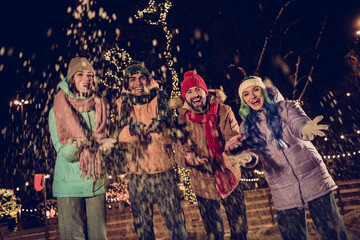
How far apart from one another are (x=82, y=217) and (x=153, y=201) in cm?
79

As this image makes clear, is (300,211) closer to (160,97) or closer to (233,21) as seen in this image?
(160,97)

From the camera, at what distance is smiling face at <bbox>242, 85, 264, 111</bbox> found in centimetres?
311

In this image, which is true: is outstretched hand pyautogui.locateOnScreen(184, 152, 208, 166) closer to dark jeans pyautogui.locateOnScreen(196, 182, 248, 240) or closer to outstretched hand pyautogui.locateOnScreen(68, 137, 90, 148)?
dark jeans pyautogui.locateOnScreen(196, 182, 248, 240)

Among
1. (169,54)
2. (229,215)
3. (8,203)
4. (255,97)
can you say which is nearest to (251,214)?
(169,54)

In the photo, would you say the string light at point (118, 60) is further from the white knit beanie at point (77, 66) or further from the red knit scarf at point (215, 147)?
the red knit scarf at point (215, 147)

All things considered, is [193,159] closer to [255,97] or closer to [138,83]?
[255,97]

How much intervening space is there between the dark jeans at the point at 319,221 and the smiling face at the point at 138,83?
2.15m

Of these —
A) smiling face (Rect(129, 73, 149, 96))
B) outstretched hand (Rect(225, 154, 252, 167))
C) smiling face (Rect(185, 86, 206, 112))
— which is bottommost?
outstretched hand (Rect(225, 154, 252, 167))

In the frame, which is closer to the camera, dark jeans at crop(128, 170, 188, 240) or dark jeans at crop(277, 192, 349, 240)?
dark jeans at crop(277, 192, 349, 240)

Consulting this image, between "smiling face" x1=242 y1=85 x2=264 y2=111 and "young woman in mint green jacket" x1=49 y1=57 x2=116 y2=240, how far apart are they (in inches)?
65.7

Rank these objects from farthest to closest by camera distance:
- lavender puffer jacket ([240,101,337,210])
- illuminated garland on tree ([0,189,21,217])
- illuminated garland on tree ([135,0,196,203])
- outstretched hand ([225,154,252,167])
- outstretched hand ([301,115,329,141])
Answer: illuminated garland on tree ([0,189,21,217]) < illuminated garland on tree ([135,0,196,203]) < outstretched hand ([225,154,252,167]) < lavender puffer jacket ([240,101,337,210]) < outstretched hand ([301,115,329,141])

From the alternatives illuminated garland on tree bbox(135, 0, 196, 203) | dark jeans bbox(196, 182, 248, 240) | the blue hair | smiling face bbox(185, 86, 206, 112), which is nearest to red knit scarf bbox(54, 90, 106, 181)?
smiling face bbox(185, 86, 206, 112)

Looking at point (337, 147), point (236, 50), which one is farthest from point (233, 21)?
point (337, 147)

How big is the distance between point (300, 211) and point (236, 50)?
27.6 feet
